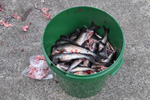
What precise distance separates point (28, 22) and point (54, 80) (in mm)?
1231

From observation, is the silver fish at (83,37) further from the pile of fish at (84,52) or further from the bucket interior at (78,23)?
the bucket interior at (78,23)

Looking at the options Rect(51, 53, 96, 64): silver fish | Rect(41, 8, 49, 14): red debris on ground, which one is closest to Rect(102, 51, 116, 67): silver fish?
Rect(51, 53, 96, 64): silver fish

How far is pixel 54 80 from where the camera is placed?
259cm

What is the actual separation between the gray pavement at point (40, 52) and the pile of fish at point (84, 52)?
545mm

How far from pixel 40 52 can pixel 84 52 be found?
36.8 inches

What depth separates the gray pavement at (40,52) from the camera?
8.11ft

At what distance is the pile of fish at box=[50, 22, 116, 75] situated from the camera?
6.82ft

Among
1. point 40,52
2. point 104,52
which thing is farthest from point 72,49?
point 40,52

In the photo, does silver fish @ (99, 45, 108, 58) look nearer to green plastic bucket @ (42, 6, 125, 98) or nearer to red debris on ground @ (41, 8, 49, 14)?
green plastic bucket @ (42, 6, 125, 98)

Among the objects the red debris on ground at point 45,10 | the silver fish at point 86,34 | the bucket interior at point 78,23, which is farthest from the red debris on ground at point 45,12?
the silver fish at point 86,34

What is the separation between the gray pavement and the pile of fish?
545mm

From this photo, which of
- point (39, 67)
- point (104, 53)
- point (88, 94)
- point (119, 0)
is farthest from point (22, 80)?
point (119, 0)

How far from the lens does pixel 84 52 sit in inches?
86.0

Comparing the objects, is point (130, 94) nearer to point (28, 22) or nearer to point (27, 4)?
point (28, 22)
